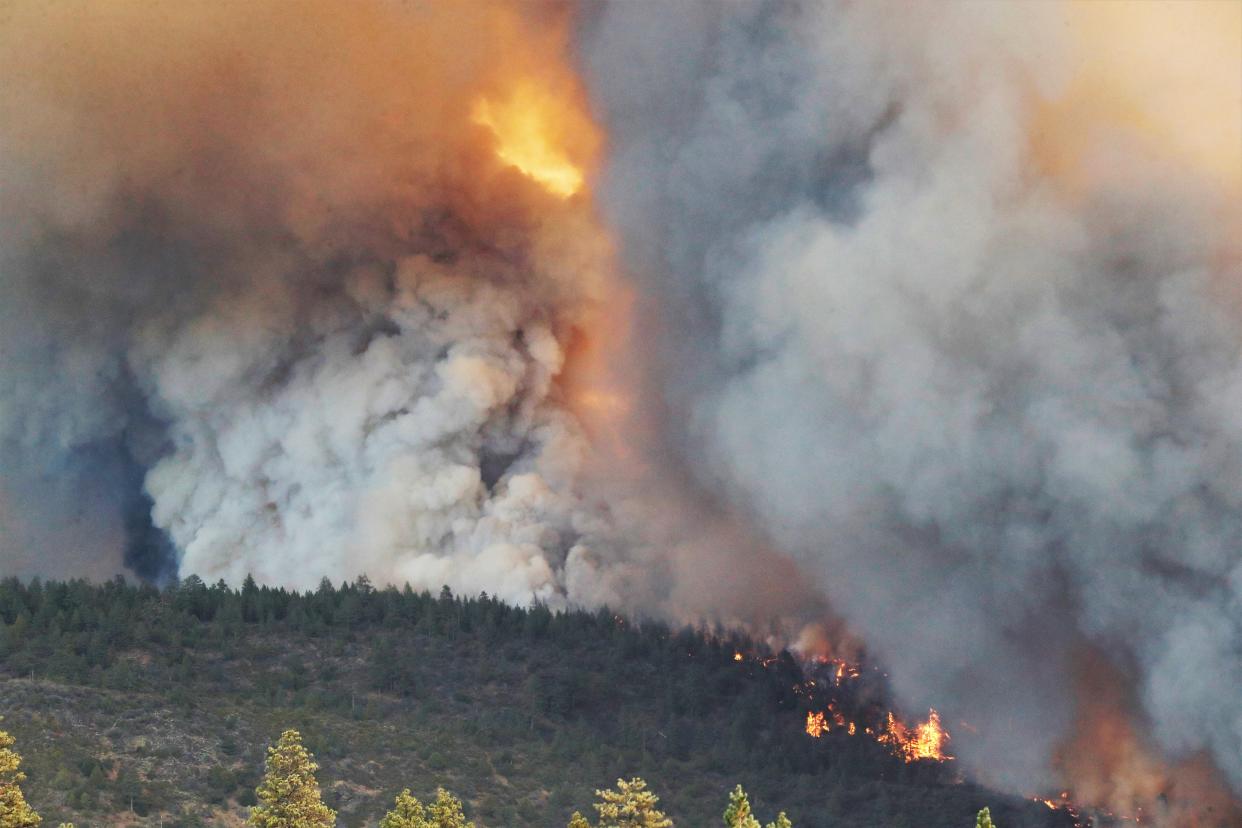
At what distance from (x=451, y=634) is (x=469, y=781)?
17213mm

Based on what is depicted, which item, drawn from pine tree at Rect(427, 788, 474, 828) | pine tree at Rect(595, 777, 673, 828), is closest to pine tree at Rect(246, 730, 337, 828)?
pine tree at Rect(427, 788, 474, 828)

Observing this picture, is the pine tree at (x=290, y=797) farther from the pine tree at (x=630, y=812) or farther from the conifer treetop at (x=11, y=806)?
the pine tree at (x=630, y=812)

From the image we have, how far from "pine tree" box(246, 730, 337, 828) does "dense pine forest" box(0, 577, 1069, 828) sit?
842 centimetres

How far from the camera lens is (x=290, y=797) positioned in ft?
170

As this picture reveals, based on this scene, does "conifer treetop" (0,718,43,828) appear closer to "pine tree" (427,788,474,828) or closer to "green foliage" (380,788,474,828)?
"green foliage" (380,788,474,828)

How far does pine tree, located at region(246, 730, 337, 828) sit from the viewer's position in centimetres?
5116

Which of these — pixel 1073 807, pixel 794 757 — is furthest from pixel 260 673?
pixel 1073 807

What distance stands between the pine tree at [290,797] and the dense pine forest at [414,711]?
842cm

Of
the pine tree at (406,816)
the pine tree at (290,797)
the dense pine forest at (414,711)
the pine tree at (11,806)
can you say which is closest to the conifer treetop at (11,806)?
the pine tree at (11,806)

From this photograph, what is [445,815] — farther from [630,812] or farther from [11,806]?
[11,806]

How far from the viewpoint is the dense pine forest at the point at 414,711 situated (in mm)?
64375

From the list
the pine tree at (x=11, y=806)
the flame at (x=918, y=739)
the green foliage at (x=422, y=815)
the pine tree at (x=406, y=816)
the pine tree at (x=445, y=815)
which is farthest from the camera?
the flame at (x=918, y=739)

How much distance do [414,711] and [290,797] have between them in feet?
76.8

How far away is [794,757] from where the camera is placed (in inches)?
2985
